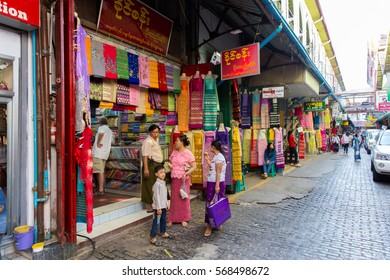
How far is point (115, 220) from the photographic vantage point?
4.63 m

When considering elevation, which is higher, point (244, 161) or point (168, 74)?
point (168, 74)

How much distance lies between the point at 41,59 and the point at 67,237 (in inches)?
92.9

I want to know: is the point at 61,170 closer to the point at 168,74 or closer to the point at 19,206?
the point at 19,206

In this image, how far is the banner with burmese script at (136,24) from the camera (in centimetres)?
470

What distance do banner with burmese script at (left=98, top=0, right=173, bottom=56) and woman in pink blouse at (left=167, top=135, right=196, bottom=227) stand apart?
7.61ft

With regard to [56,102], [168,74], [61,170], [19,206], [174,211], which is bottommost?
[174,211]

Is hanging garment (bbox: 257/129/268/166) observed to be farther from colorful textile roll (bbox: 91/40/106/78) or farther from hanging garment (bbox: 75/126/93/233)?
hanging garment (bbox: 75/126/93/233)

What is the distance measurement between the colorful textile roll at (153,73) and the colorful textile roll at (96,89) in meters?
1.12

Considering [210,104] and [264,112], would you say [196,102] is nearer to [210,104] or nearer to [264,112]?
[210,104]

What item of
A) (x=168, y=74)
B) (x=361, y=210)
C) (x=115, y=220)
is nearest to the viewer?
(x=115, y=220)

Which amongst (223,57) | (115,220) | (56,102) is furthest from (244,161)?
(56,102)

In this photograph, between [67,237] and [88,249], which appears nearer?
[67,237]

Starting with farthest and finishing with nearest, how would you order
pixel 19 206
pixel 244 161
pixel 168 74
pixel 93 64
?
pixel 244 161 < pixel 168 74 < pixel 93 64 < pixel 19 206

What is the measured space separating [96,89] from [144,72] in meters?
1.14
